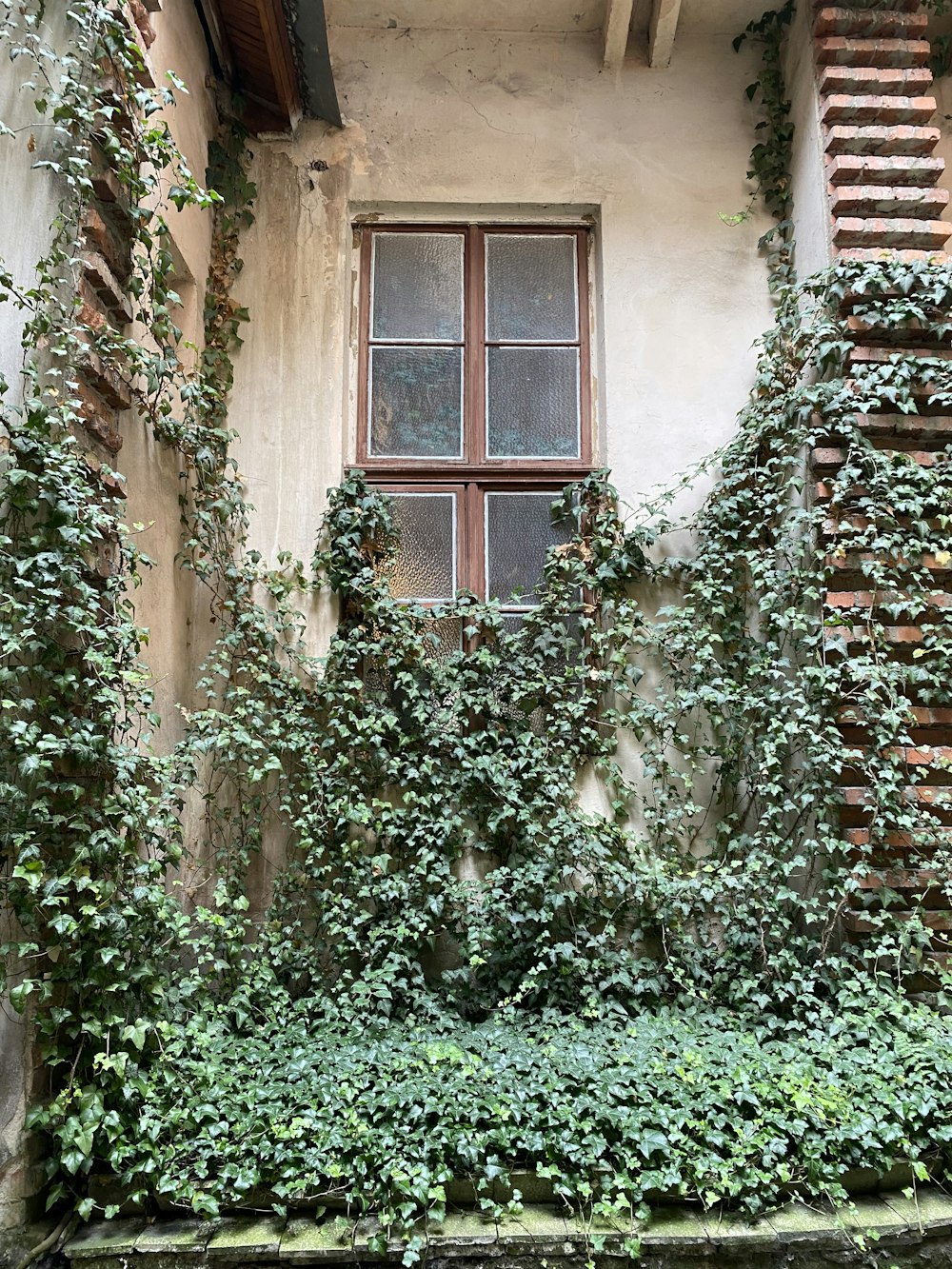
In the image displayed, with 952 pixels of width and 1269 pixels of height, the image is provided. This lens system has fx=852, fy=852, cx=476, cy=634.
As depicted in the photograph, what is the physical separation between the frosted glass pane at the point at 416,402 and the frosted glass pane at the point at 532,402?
0.63 ft

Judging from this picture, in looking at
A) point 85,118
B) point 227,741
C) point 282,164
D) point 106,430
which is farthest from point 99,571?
point 282,164

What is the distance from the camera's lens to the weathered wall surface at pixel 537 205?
4.38 meters

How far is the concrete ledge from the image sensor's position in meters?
2.55

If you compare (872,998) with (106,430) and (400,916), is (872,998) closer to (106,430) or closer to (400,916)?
(400,916)

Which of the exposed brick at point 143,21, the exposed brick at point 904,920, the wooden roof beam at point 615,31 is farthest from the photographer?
the wooden roof beam at point 615,31

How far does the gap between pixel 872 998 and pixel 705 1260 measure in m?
1.16

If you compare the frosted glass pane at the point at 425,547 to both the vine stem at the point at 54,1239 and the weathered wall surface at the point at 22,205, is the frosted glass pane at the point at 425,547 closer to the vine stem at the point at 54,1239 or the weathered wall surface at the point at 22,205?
the weathered wall surface at the point at 22,205

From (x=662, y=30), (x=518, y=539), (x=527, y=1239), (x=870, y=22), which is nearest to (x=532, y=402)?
(x=518, y=539)

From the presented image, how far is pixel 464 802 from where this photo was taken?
3.95 metres

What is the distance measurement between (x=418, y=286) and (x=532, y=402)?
35.7 inches

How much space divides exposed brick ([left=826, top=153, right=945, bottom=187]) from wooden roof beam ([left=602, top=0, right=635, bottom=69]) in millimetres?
1421

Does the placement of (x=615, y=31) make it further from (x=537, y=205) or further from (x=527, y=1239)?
(x=527, y=1239)

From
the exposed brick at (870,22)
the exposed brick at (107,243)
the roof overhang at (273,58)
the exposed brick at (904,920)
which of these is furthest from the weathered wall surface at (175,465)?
the exposed brick at (870,22)

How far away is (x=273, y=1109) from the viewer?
8.97 ft
